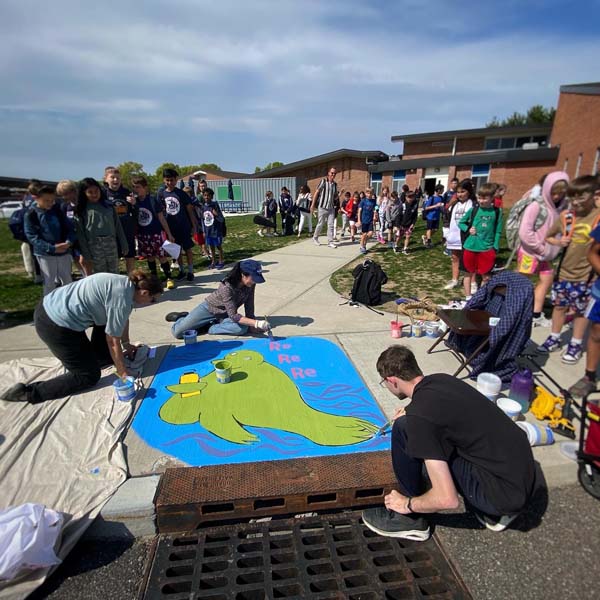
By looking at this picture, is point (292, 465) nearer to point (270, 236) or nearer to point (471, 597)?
point (471, 597)

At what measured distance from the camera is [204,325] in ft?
15.2

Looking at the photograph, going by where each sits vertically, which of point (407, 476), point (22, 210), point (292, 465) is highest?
point (22, 210)

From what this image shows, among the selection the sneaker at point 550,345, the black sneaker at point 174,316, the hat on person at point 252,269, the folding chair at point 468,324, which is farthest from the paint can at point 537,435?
the black sneaker at point 174,316

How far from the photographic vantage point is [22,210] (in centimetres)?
461

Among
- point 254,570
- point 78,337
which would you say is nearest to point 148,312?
point 78,337

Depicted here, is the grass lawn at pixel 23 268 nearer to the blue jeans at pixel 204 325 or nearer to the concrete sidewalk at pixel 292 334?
the concrete sidewalk at pixel 292 334

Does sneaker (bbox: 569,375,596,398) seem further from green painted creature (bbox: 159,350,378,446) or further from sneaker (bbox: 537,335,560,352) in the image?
green painted creature (bbox: 159,350,378,446)

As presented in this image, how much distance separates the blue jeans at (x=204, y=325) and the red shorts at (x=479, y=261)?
354 centimetres

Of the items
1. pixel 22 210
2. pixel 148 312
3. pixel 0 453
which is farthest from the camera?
pixel 148 312

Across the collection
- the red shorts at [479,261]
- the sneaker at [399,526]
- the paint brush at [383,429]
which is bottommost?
the sneaker at [399,526]

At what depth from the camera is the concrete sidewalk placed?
2234 mm

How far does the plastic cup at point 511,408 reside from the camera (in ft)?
9.14

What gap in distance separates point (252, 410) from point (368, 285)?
3.26m

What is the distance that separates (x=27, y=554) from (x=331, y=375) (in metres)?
2.59
